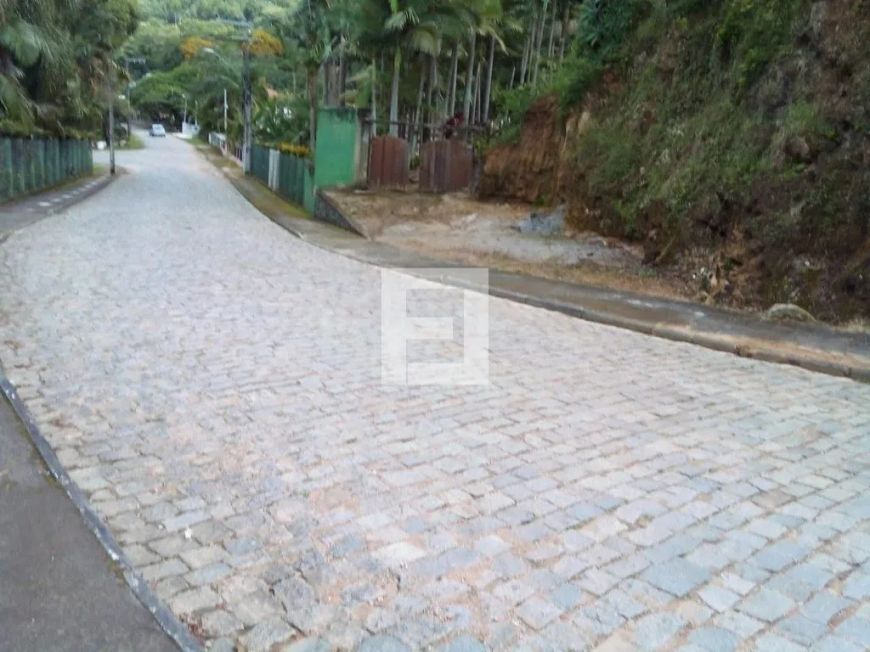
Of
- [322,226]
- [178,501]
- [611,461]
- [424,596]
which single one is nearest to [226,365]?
[178,501]

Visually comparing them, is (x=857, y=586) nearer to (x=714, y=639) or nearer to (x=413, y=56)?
(x=714, y=639)

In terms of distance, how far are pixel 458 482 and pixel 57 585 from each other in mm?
2242

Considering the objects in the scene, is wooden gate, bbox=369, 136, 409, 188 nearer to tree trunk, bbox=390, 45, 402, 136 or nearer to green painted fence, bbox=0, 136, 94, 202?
tree trunk, bbox=390, 45, 402, 136

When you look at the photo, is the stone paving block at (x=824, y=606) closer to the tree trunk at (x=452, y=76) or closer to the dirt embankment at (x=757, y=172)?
the dirt embankment at (x=757, y=172)

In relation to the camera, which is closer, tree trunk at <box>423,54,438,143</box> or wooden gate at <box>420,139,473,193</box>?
wooden gate at <box>420,139,473,193</box>

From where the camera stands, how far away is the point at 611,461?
546 cm

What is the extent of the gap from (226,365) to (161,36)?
99.7 meters

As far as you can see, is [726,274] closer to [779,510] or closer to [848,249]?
[848,249]

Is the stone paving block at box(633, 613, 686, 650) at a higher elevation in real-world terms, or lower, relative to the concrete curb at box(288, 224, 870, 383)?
higher

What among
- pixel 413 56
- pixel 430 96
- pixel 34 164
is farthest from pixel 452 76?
pixel 34 164

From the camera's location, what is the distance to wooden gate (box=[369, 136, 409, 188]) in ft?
78.7

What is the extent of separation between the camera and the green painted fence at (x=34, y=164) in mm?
22525

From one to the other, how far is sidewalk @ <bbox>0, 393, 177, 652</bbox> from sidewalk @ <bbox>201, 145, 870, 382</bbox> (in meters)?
7.26

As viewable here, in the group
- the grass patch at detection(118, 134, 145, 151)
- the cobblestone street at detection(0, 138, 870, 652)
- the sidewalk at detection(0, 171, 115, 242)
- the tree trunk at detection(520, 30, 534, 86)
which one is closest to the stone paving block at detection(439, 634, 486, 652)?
the cobblestone street at detection(0, 138, 870, 652)
